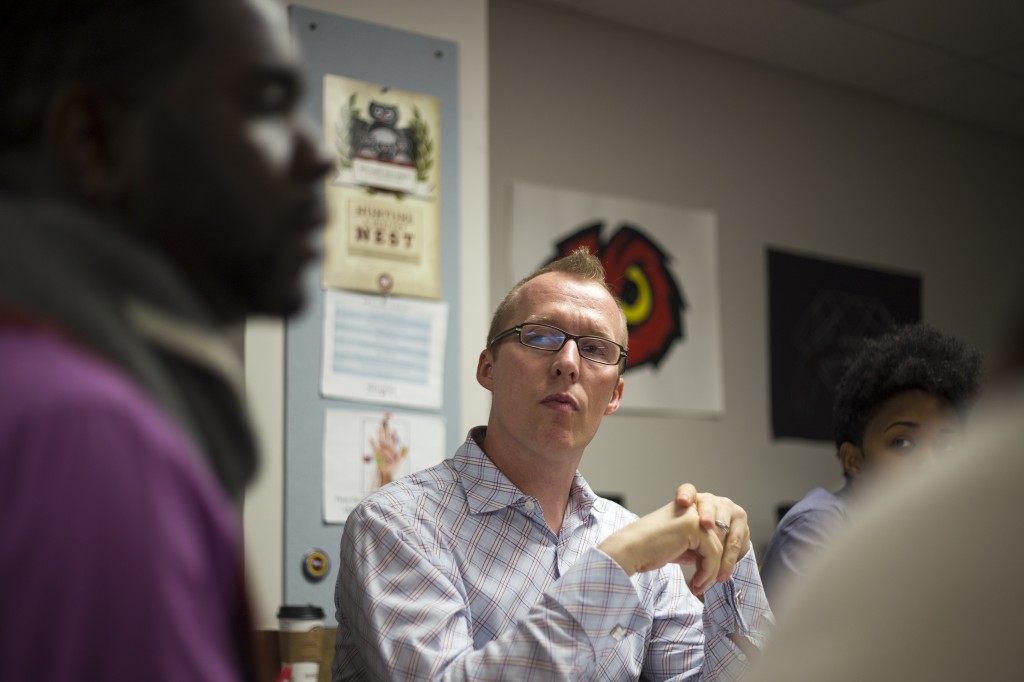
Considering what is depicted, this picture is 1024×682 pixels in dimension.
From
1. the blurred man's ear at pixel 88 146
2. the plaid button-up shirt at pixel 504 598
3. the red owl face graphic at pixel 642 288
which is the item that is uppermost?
the red owl face graphic at pixel 642 288

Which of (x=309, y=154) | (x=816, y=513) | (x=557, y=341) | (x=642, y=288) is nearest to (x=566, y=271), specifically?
(x=557, y=341)

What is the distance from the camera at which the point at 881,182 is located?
14.8ft

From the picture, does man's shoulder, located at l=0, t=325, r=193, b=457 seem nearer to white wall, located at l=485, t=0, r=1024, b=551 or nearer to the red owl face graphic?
white wall, located at l=485, t=0, r=1024, b=551

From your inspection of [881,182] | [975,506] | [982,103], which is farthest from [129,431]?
[982,103]

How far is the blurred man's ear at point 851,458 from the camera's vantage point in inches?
88.9

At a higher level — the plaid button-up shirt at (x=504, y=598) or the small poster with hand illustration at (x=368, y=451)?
the small poster with hand illustration at (x=368, y=451)

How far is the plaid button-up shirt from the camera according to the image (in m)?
1.29

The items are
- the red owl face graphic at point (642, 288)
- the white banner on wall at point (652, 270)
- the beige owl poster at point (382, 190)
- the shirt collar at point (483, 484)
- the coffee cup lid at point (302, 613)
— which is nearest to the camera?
the shirt collar at point (483, 484)

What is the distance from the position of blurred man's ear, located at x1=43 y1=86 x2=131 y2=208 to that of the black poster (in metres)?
3.68

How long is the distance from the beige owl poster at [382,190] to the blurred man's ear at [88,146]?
6.94ft

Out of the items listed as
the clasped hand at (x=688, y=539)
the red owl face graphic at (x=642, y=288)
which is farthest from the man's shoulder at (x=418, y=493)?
the red owl face graphic at (x=642, y=288)

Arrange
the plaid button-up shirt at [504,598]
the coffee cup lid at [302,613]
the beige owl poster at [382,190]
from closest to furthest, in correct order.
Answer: the plaid button-up shirt at [504,598] → the coffee cup lid at [302,613] → the beige owl poster at [382,190]

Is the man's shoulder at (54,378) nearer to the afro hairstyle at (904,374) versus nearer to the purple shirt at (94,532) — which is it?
the purple shirt at (94,532)

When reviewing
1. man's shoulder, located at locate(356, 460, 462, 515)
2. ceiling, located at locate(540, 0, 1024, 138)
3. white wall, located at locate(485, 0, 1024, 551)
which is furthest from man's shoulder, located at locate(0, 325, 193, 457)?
ceiling, located at locate(540, 0, 1024, 138)
